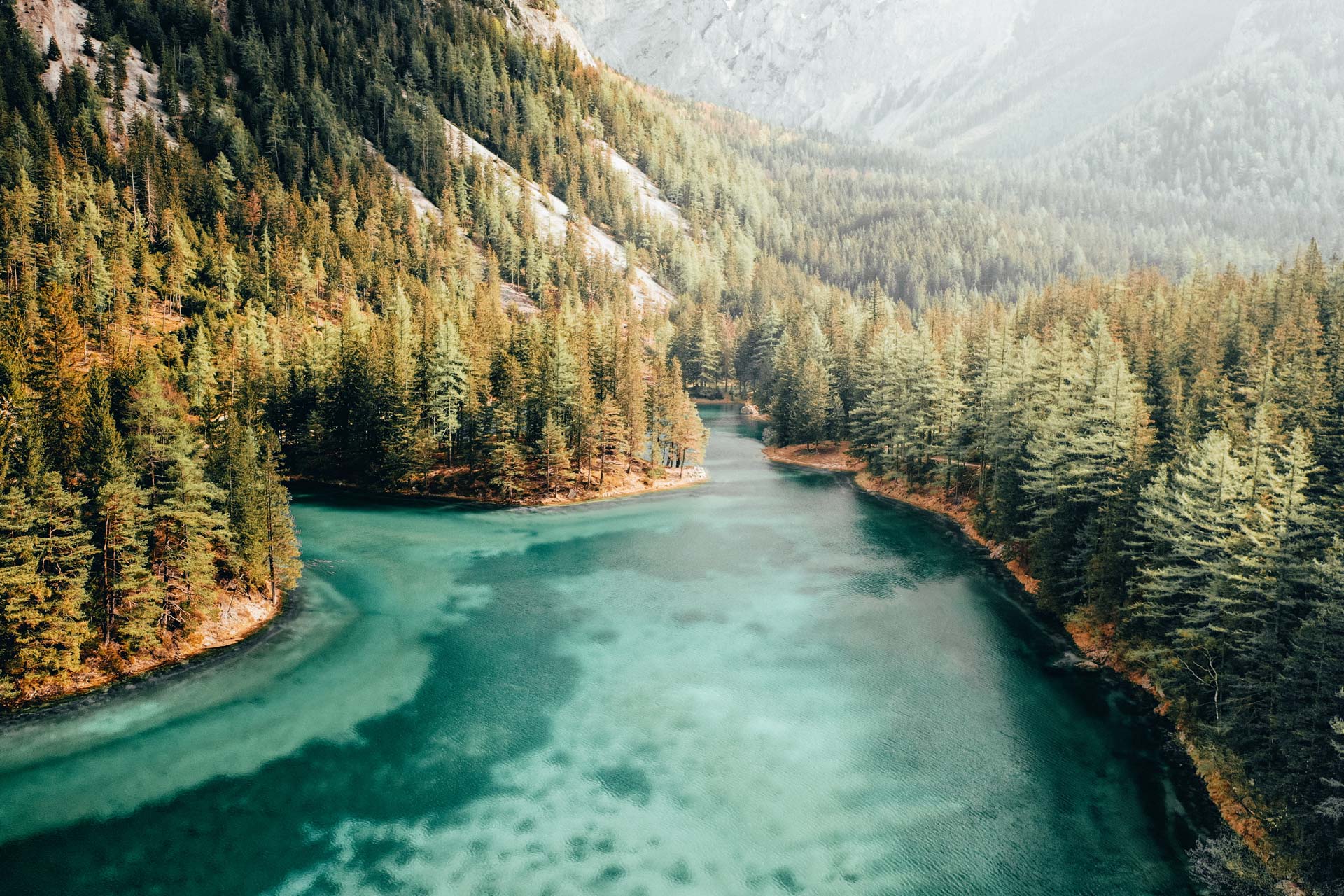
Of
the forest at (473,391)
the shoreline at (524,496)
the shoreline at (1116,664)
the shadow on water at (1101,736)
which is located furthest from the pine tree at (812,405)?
the shadow on water at (1101,736)

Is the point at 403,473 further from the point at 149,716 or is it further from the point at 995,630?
the point at 995,630

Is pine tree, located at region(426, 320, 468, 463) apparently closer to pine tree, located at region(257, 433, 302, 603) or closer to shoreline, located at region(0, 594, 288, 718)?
pine tree, located at region(257, 433, 302, 603)

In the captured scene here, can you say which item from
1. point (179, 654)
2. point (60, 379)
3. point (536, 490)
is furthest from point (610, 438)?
point (179, 654)

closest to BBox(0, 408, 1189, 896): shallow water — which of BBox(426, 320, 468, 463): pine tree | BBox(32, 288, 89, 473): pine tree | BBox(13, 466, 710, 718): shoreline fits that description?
BBox(13, 466, 710, 718): shoreline

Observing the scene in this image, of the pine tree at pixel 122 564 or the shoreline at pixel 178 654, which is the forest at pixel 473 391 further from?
the shoreline at pixel 178 654

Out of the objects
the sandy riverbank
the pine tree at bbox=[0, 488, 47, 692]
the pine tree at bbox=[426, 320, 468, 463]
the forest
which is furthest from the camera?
the pine tree at bbox=[426, 320, 468, 463]

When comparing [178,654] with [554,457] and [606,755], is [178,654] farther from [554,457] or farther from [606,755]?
[554,457]
